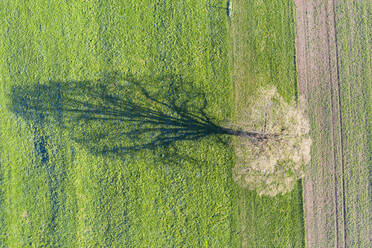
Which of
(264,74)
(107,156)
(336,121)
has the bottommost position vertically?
(107,156)

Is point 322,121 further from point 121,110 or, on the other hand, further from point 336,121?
point 121,110

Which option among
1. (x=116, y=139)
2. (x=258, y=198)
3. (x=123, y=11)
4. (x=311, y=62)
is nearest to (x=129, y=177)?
(x=116, y=139)

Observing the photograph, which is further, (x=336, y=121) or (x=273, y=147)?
(x=336, y=121)

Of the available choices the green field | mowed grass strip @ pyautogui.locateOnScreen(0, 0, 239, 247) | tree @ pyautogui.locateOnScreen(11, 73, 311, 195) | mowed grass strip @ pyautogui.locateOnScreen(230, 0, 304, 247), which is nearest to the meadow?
mowed grass strip @ pyautogui.locateOnScreen(230, 0, 304, 247)

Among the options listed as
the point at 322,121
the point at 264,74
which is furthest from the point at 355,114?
the point at 264,74

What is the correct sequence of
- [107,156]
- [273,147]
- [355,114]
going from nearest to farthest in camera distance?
[107,156] → [273,147] → [355,114]

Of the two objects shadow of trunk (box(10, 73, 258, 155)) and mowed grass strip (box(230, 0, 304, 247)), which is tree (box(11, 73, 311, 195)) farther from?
mowed grass strip (box(230, 0, 304, 247))
